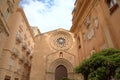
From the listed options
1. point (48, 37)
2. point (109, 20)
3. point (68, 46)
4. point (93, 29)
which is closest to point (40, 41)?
point (48, 37)

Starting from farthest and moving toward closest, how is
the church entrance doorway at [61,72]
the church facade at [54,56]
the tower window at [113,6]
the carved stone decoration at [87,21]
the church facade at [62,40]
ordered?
the church entrance doorway at [61,72] → the church facade at [54,56] → the carved stone decoration at [87,21] → the church facade at [62,40] → the tower window at [113,6]

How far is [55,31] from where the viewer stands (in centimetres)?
2433

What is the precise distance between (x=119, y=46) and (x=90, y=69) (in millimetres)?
3366

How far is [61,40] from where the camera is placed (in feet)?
78.3

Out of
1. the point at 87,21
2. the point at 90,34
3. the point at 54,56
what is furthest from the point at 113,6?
the point at 54,56

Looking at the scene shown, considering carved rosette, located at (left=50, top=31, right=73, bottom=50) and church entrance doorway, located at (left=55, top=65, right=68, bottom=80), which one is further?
carved rosette, located at (left=50, top=31, right=73, bottom=50)

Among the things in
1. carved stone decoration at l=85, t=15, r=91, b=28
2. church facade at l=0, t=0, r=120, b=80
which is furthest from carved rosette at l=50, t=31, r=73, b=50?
carved stone decoration at l=85, t=15, r=91, b=28

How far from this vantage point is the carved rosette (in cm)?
2297

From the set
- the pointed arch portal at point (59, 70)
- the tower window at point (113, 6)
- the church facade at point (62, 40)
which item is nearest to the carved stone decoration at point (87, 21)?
the church facade at point (62, 40)

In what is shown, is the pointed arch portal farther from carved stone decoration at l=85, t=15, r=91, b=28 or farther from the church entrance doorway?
A: carved stone decoration at l=85, t=15, r=91, b=28

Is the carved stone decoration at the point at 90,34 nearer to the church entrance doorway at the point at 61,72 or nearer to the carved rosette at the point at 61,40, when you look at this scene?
the church entrance doorway at the point at 61,72

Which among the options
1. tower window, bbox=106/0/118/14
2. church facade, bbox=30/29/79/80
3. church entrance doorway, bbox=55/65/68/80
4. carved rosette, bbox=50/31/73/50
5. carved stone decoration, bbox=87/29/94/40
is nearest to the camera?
tower window, bbox=106/0/118/14

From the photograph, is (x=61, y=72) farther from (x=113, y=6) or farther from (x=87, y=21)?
(x=113, y=6)

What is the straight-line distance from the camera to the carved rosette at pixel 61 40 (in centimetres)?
2297
